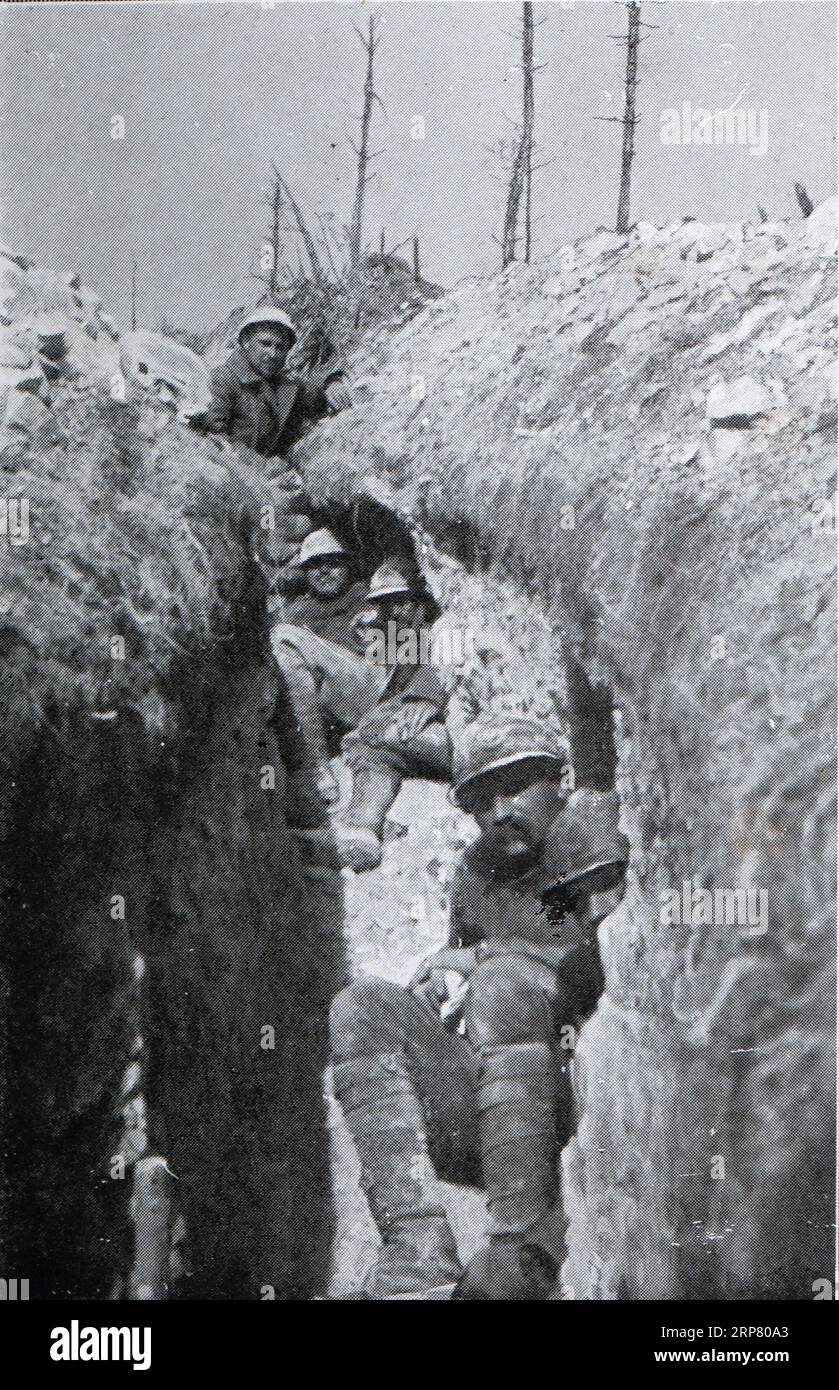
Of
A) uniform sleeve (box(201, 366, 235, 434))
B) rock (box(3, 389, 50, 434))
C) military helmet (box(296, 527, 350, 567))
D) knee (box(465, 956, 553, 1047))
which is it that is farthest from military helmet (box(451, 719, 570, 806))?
rock (box(3, 389, 50, 434))

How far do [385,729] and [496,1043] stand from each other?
110cm

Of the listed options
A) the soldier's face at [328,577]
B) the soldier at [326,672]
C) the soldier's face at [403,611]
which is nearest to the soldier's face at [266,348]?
the soldier's face at [328,577]

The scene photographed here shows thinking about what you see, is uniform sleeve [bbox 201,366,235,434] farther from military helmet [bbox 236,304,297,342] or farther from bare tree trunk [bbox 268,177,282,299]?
bare tree trunk [bbox 268,177,282,299]

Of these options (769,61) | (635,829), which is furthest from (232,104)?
(635,829)

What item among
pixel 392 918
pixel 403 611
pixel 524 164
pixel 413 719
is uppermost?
pixel 524 164

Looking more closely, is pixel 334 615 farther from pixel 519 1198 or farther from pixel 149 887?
pixel 519 1198

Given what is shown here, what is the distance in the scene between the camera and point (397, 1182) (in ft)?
14.3

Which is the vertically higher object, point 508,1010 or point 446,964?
point 446,964

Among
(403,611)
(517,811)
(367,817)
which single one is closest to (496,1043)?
(517,811)

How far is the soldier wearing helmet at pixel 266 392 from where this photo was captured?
Answer: 4.85 m

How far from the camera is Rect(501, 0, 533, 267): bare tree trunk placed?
472 cm

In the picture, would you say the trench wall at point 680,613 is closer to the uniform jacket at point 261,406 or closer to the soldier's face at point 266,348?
the uniform jacket at point 261,406

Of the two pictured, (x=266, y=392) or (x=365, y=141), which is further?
(x=266, y=392)

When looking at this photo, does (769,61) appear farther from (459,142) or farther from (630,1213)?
(630,1213)
